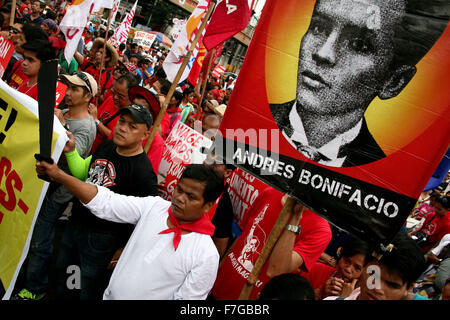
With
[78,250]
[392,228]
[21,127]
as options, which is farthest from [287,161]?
[78,250]

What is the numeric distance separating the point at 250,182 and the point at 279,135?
50.5 inches

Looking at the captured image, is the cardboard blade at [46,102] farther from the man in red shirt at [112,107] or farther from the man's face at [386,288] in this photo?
the man's face at [386,288]

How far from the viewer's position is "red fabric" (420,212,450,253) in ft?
19.6

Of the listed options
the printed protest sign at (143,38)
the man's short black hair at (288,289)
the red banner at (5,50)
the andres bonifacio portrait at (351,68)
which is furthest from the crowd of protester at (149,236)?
the printed protest sign at (143,38)

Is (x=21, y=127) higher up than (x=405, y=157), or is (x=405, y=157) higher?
(x=405, y=157)

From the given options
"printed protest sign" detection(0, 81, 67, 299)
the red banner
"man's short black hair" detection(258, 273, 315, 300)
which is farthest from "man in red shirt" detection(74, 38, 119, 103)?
"man's short black hair" detection(258, 273, 315, 300)

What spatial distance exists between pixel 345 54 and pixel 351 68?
83 mm

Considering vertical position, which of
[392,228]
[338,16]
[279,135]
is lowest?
[392,228]

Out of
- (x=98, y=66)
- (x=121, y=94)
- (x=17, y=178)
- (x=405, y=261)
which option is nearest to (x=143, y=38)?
(x=98, y=66)

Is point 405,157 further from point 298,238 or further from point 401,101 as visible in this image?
point 298,238

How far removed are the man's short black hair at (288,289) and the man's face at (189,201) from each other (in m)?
0.58

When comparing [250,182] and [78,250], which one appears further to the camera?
[250,182]

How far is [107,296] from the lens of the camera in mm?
2023
